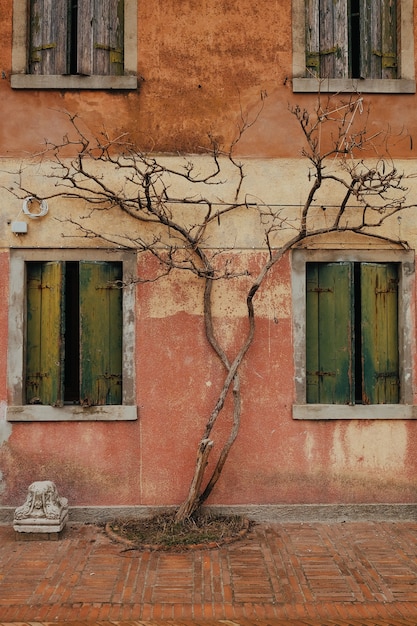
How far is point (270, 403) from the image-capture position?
6543mm

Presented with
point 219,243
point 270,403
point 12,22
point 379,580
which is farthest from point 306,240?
point 12,22

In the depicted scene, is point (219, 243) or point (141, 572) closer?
point (141, 572)

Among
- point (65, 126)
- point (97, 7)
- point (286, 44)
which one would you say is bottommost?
point (65, 126)

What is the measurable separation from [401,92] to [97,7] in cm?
362

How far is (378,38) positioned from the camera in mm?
6891

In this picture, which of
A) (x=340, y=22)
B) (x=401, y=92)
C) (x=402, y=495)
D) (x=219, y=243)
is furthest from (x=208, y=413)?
(x=340, y=22)

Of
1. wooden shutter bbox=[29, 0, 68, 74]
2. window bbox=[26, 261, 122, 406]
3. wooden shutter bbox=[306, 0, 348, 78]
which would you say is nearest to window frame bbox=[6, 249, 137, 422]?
window bbox=[26, 261, 122, 406]

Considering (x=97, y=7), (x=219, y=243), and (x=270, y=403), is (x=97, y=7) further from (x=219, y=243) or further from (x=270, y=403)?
(x=270, y=403)

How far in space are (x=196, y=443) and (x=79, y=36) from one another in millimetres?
4856

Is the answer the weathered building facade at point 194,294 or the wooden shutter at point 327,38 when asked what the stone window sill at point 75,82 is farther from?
the wooden shutter at point 327,38

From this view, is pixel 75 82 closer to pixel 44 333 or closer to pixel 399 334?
pixel 44 333

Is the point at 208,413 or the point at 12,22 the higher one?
the point at 12,22

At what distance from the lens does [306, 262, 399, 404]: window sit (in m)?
6.65

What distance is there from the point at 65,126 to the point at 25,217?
44.0 inches
